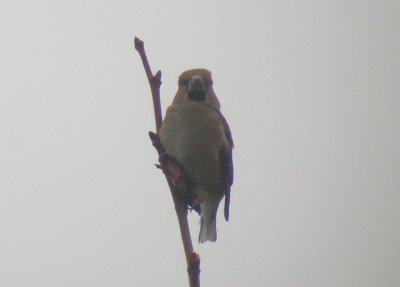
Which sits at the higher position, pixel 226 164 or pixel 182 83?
pixel 182 83

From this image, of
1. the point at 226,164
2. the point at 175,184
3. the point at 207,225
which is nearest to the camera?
the point at 175,184

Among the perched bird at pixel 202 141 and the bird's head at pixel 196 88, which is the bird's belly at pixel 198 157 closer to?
the perched bird at pixel 202 141

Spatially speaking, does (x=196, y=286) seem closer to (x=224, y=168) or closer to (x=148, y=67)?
(x=148, y=67)

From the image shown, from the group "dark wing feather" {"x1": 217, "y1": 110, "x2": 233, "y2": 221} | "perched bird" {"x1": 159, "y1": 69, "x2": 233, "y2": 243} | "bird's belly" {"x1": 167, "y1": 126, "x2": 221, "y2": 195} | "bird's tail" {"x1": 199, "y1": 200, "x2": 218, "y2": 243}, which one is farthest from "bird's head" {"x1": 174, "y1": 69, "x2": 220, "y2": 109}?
"bird's tail" {"x1": 199, "y1": 200, "x2": 218, "y2": 243}

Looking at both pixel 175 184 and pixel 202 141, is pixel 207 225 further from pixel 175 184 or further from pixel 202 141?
pixel 175 184

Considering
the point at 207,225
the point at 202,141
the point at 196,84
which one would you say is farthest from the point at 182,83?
the point at 207,225

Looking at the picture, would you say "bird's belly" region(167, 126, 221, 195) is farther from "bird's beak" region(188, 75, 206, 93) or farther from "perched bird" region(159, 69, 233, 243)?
"bird's beak" region(188, 75, 206, 93)

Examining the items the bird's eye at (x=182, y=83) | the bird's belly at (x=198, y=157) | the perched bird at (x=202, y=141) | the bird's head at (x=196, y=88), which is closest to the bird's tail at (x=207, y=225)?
the perched bird at (x=202, y=141)
